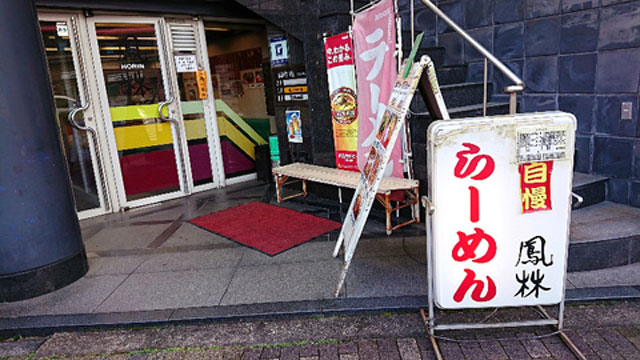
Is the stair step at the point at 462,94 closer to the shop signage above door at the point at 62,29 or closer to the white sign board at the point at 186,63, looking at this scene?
the white sign board at the point at 186,63

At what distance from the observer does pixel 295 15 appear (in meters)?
5.46

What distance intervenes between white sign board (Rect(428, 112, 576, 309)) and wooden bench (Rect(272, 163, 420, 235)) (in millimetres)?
1646

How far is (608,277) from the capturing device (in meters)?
3.25

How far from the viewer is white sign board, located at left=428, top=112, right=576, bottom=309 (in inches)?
93.3

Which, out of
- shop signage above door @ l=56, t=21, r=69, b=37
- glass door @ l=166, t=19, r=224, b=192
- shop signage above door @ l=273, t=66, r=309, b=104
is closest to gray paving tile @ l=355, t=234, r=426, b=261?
shop signage above door @ l=273, t=66, r=309, b=104

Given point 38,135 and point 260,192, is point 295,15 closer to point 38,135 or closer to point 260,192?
point 260,192

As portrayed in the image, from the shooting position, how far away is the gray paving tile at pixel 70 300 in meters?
3.36

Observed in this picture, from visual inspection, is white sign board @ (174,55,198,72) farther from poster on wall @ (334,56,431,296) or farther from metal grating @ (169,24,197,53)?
poster on wall @ (334,56,431,296)

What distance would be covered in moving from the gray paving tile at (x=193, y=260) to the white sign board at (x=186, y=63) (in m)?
3.18

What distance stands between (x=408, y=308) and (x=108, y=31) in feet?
17.4

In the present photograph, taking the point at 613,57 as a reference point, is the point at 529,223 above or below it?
below

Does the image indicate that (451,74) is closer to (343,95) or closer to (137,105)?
(343,95)

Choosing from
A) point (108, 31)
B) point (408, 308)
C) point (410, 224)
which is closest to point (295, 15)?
point (108, 31)

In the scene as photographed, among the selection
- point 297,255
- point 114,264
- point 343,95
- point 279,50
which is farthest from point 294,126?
point 114,264
